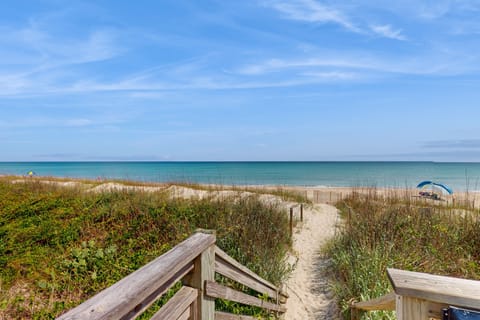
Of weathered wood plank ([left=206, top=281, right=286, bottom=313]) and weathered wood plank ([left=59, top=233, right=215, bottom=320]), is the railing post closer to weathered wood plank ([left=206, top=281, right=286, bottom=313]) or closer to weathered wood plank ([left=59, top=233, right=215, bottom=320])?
weathered wood plank ([left=206, top=281, right=286, bottom=313])

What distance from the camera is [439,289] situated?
1055 mm

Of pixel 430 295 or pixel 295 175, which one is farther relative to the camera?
pixel 295 175

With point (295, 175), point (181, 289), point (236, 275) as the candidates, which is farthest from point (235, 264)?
point (295, 175)

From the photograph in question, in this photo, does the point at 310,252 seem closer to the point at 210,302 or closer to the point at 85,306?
the point at 210,302

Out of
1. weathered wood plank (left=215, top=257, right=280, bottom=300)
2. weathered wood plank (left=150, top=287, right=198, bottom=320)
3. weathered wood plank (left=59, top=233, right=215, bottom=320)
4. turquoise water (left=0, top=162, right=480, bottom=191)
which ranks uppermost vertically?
weathered wood plank (left=59, top=233, right=215, bottom=320)

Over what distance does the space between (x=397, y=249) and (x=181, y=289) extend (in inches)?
173

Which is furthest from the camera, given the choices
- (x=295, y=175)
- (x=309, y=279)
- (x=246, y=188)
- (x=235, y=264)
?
(x=295, y=175)

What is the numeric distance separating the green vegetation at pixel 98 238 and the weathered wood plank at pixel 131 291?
2.66m

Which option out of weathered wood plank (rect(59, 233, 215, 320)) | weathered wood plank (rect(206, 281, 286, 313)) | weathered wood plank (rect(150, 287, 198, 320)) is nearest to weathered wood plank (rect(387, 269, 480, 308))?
weathered wood plank (rect(59, 233, 215, 320))

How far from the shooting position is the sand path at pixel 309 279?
4344 mm

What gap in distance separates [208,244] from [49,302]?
3.19 meters

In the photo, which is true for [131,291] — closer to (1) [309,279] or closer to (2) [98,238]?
(1) [309,279]

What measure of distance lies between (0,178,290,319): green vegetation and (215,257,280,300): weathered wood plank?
525 millimetres

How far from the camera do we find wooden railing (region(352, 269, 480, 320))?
102cm
